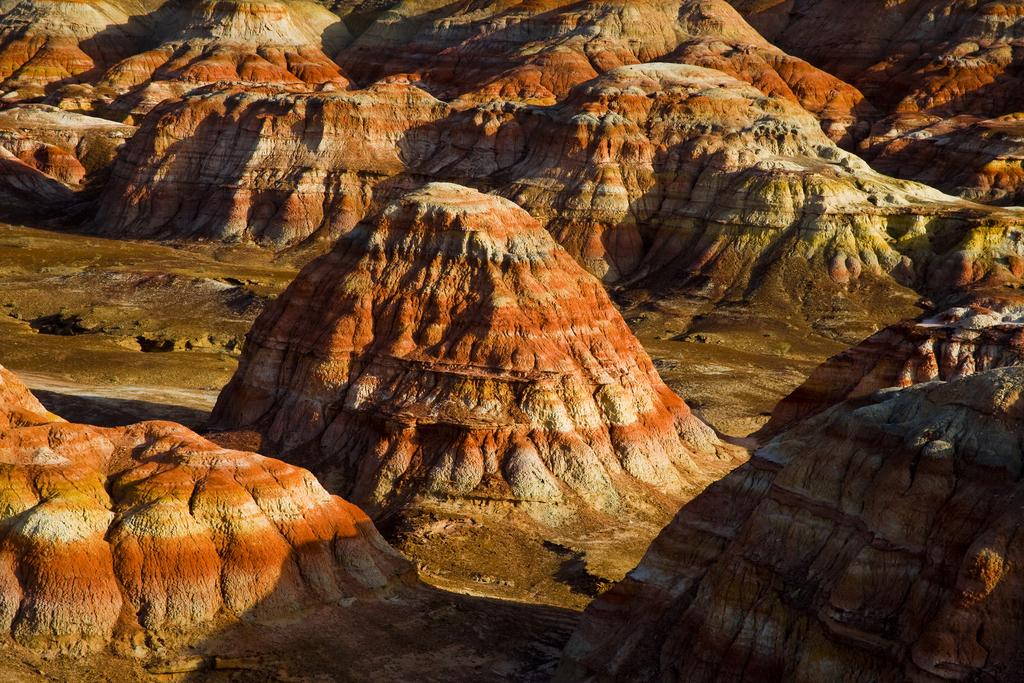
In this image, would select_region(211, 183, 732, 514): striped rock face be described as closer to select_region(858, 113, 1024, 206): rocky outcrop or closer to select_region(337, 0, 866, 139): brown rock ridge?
select_region(858, 113, 1024, 206): rocky outcrop

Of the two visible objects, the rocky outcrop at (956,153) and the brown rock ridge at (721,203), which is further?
the rocky outcrop at (956,153)

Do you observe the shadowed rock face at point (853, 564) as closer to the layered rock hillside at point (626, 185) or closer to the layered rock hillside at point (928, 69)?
the layered rock hillside at point (626, 185)

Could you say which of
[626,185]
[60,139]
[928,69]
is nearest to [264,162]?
[626,185]

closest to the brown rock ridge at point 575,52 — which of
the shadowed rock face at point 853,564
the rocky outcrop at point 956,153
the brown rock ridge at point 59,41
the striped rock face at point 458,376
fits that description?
the rocky outcrop at point 956,153

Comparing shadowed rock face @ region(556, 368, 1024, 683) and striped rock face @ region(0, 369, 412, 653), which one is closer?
shadowed rock face @ region(556, 368, 1024, 683)

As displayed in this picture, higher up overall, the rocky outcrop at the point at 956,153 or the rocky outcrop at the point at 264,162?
the rocky outcrop at the point at 956,153

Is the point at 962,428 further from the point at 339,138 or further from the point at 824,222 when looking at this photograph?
the point at 339,138

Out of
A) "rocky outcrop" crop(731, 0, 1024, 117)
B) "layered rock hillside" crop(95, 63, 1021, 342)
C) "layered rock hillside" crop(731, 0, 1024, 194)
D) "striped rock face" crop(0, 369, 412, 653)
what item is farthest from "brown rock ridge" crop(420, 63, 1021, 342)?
"striped rock face" crop(0, 369, 412, 653)
